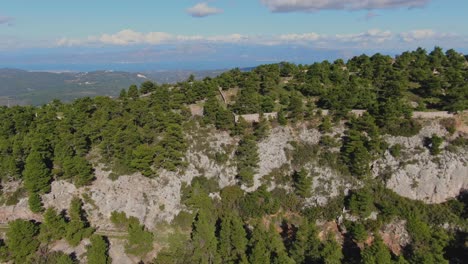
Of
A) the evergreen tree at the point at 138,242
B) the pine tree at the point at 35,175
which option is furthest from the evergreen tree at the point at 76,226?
the evergreen tree at the point at 138,242

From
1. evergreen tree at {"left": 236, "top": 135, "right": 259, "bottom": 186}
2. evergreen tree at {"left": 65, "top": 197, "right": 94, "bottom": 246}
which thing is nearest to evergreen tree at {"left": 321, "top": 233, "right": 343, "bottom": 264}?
evergreen tree at {"left": 236, "top": 135, "right": 259, "bottom": 186}

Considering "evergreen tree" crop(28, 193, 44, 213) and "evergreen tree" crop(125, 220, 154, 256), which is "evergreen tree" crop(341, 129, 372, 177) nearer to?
"evergreen tree" crop(125, 220, 154, 256)

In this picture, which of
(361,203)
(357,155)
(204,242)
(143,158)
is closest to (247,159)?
(204,242)

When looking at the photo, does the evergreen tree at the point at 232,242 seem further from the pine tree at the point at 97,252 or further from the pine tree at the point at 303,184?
the pine tree at the point at 97,252

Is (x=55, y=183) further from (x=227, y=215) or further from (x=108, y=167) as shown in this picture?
(x=227, y=215)

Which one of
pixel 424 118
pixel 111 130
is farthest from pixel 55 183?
pixel 424 118
